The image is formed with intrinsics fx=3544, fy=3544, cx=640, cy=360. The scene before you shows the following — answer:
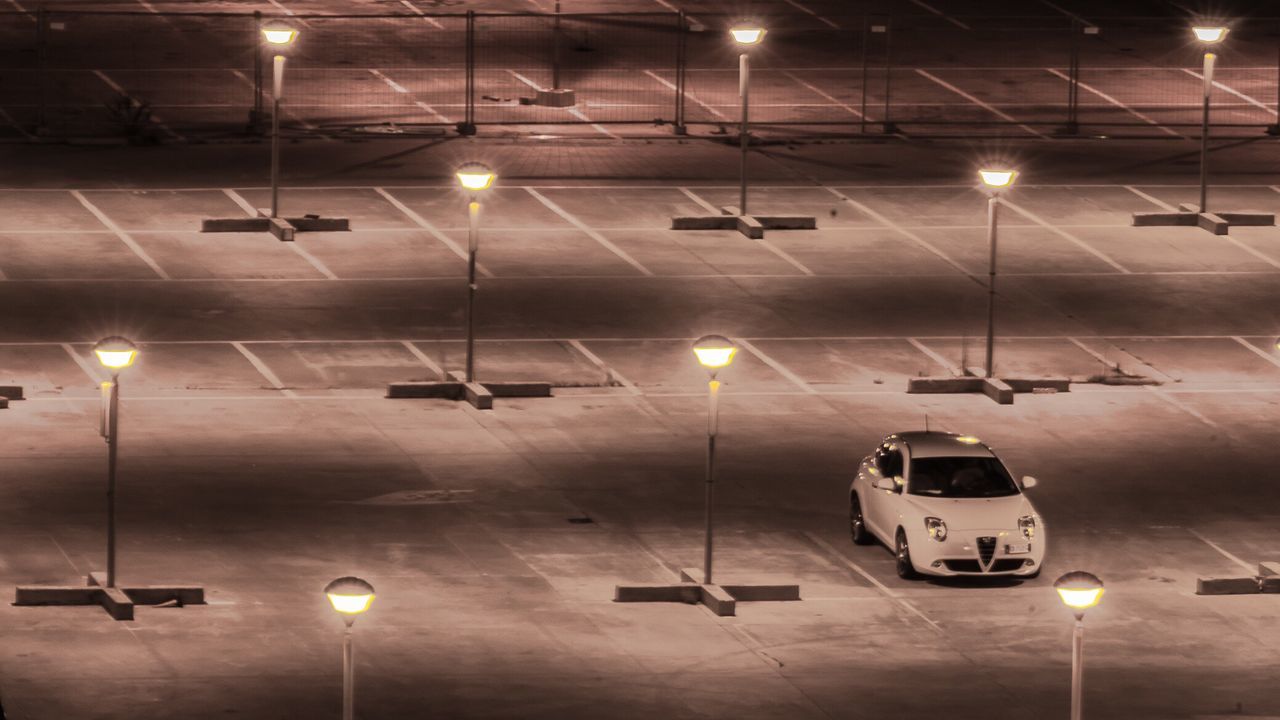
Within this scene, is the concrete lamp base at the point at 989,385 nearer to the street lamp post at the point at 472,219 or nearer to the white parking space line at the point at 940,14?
the street lamp post at the point at 472,219

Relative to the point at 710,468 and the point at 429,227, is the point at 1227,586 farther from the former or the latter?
the point at 429,227

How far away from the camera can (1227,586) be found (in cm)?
3669

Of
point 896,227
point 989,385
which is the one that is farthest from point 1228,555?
point 896,227

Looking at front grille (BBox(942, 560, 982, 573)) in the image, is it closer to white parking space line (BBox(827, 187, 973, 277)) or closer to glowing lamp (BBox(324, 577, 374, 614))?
glowing lamp (BBox(324, 577, 374, 614))

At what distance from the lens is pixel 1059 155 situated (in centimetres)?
6072

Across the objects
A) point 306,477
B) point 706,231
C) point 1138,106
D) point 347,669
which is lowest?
point 347,669

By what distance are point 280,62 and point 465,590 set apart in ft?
58.2

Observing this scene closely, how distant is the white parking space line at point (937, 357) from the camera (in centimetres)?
4703

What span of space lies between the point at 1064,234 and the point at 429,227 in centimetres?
979

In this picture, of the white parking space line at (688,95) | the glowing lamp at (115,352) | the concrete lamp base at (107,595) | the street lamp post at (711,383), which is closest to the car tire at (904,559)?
the street lamp post at (711,383)

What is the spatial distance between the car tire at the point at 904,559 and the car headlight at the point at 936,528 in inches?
12.6

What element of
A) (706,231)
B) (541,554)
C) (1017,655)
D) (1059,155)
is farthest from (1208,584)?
(1059,155)

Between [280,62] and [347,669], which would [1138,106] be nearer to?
[280,62]

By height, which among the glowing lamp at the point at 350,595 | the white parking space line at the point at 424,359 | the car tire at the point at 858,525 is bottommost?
the glowing lamp at the point at 350,595
